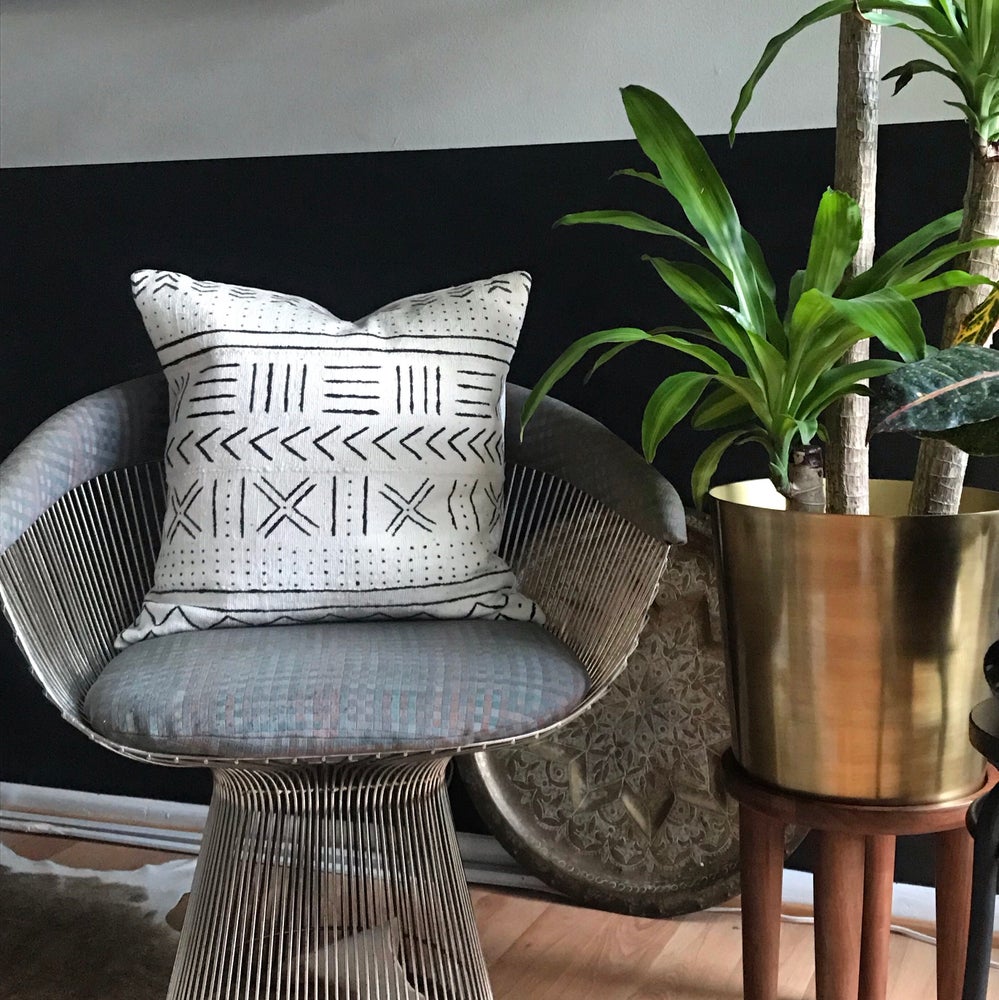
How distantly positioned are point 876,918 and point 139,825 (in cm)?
126

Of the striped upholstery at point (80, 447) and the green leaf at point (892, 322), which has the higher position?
the green leaf at point (892, 322)

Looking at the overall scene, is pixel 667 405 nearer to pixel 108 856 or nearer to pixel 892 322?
pixel 892 322

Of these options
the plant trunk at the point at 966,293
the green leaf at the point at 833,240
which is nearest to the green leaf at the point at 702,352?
the green leaf at the point at 833,240

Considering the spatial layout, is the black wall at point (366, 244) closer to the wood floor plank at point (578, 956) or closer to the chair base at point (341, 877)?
the wood floor plank at point (578, 956)

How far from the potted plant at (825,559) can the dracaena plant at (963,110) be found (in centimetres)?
5

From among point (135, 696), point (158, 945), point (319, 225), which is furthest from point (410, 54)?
point (158, 945)

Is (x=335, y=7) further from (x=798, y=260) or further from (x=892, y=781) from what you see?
(x=892, y=781)

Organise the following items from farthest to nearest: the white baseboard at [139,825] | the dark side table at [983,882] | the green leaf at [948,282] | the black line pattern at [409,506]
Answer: the white baseboard at [139,825]
the black line pattern at [409,506]
the green leaf at [948,282]
the dark side table at [983,882]

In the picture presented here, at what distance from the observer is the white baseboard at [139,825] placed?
1.70m

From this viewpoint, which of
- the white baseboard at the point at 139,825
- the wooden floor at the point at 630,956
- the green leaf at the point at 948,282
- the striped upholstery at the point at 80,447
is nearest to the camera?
the green leaf at the point at 948,282

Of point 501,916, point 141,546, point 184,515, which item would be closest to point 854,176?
point 184,515

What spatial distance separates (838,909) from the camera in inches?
41.9

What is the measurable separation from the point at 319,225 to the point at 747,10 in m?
0.71

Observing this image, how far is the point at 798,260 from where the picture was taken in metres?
1.54
